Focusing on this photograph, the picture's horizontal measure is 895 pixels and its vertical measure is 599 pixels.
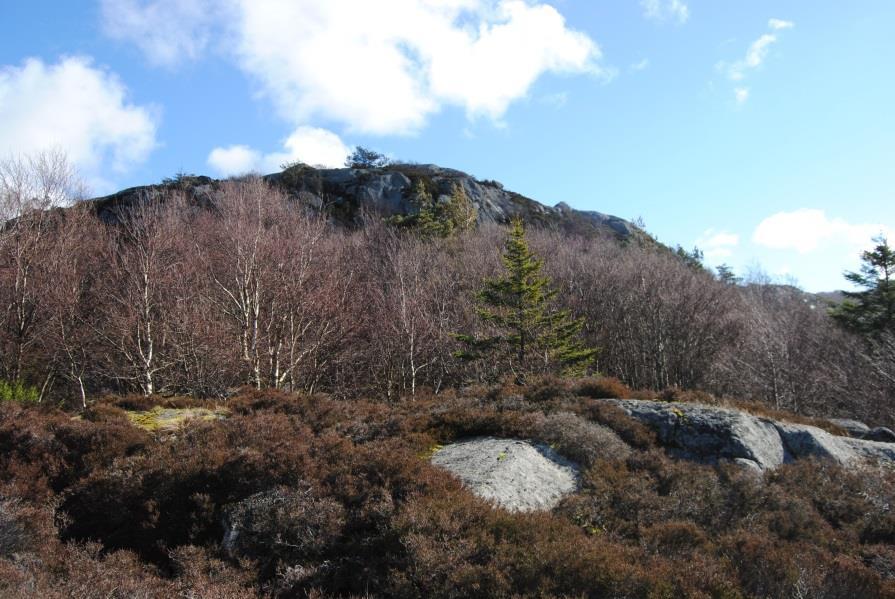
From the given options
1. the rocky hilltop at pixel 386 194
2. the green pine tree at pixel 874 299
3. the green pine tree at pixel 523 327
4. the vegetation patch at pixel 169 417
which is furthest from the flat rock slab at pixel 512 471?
the rocky hilltop at pixel 386 194

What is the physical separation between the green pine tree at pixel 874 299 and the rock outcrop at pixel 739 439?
2209cm

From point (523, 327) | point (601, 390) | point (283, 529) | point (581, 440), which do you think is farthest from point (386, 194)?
point (283, 529)

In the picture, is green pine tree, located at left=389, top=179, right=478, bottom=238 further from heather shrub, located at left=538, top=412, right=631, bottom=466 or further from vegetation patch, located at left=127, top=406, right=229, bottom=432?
heather shrub, located at left=538, top=412, right=631, bottom=466

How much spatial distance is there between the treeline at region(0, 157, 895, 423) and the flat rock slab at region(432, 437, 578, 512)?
12350 mm

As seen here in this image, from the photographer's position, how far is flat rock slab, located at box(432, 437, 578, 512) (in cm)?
636

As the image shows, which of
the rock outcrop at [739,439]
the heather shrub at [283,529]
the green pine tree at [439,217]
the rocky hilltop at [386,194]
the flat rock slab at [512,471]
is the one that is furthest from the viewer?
the rocky hilltop at [386,194]

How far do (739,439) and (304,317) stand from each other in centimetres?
1887

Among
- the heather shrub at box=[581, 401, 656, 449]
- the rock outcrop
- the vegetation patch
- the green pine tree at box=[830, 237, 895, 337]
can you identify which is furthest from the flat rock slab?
the green pine tree at box=[830, 237, 895, 337]

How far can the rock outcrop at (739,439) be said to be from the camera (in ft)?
27.9

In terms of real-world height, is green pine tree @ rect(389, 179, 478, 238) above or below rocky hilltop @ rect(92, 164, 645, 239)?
below

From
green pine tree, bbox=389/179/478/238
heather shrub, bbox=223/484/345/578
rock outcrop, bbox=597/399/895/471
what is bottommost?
heather shrub, bbox=223/484/345/578

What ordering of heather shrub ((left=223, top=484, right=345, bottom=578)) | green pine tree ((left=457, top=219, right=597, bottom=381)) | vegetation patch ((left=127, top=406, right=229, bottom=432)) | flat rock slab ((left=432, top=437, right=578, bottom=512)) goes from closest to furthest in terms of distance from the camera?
heather shrub ((left=223, top=484, right=345, bottom=578))
flat rock slab ((left=432, top=437, right=578, bottom=512))
vegetation patch ((left=127, top=406, right=229, bottom=432))
green pine tree ((left=457, top=219, right=597, bottom=381))

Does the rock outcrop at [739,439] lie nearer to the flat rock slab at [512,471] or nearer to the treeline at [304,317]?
the flat rock slab at [512,471]

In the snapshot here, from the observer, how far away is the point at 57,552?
556cm
